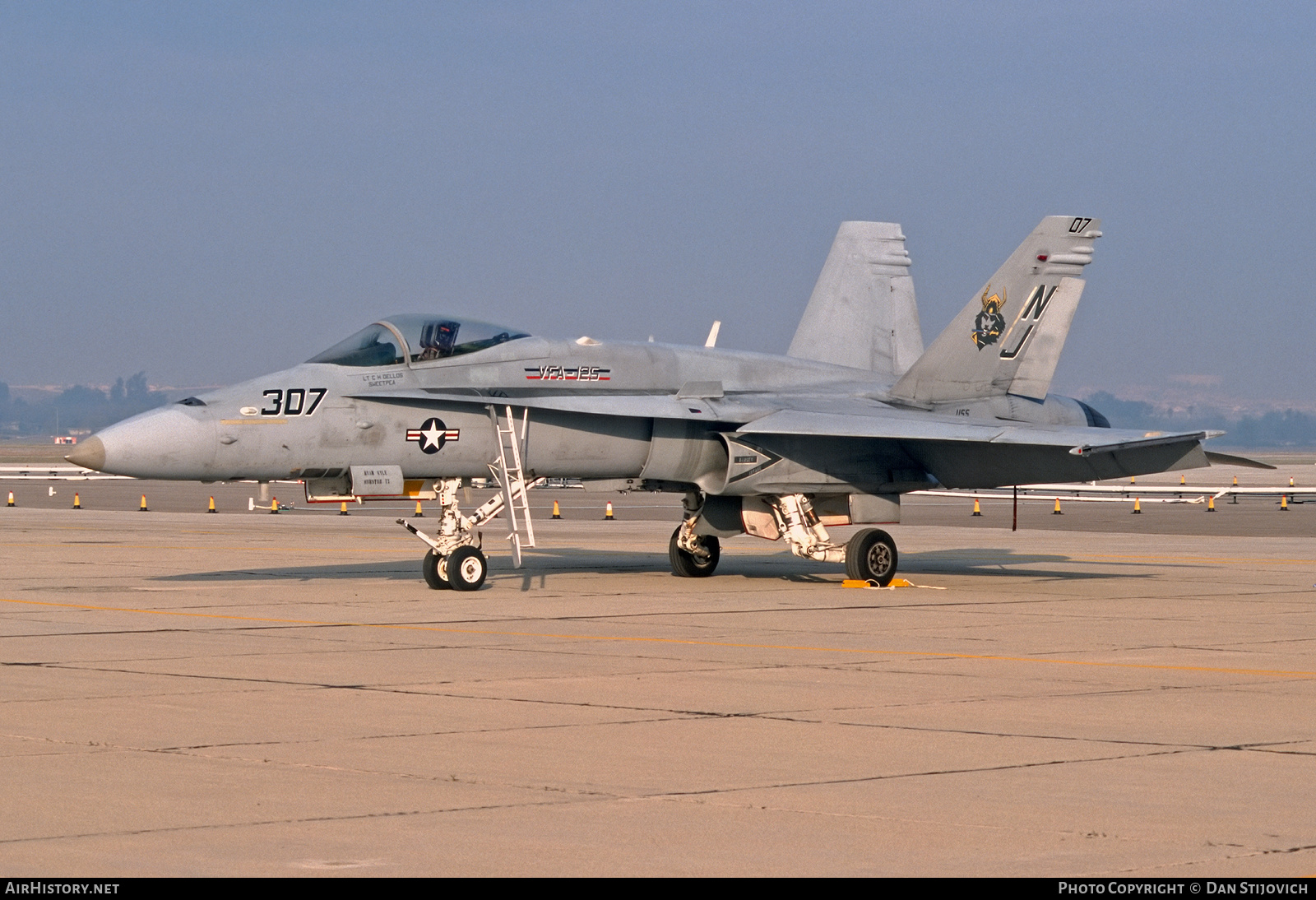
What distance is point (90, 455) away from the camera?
14.4m

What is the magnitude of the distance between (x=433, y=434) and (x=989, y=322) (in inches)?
276

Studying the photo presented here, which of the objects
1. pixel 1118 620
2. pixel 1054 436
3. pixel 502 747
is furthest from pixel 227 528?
pixel 502 747

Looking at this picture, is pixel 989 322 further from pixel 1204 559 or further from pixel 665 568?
pixel 1204 559

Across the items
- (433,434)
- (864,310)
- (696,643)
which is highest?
(864,310)

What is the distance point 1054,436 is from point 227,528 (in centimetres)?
1858

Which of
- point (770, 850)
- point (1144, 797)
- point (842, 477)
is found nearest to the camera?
point (770, 850)

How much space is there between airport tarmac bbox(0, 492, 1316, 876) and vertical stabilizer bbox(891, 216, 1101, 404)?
8.96 feet

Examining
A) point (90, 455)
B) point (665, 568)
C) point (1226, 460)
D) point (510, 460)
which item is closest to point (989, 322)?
point (1226, 460)

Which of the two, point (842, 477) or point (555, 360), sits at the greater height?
point (555, 360)

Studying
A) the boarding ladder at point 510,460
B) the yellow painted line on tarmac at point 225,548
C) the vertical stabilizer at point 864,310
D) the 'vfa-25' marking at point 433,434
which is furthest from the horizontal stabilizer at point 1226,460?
the yellow painted line on tarmac at point 225,548

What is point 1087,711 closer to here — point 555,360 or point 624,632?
point 624,632

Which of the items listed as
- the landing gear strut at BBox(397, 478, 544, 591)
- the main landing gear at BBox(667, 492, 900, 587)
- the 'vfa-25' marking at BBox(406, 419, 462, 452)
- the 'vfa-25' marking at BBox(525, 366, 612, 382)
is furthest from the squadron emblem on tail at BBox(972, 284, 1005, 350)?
the 'vfa-25' marking at BBox(406, 419, 462, 452)

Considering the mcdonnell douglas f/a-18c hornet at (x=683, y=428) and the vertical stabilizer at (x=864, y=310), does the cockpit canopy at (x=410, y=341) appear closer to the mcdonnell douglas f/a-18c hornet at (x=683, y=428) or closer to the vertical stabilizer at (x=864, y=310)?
the mcdonnell douglas f/a-18c hornet at (x=683, y=428)
